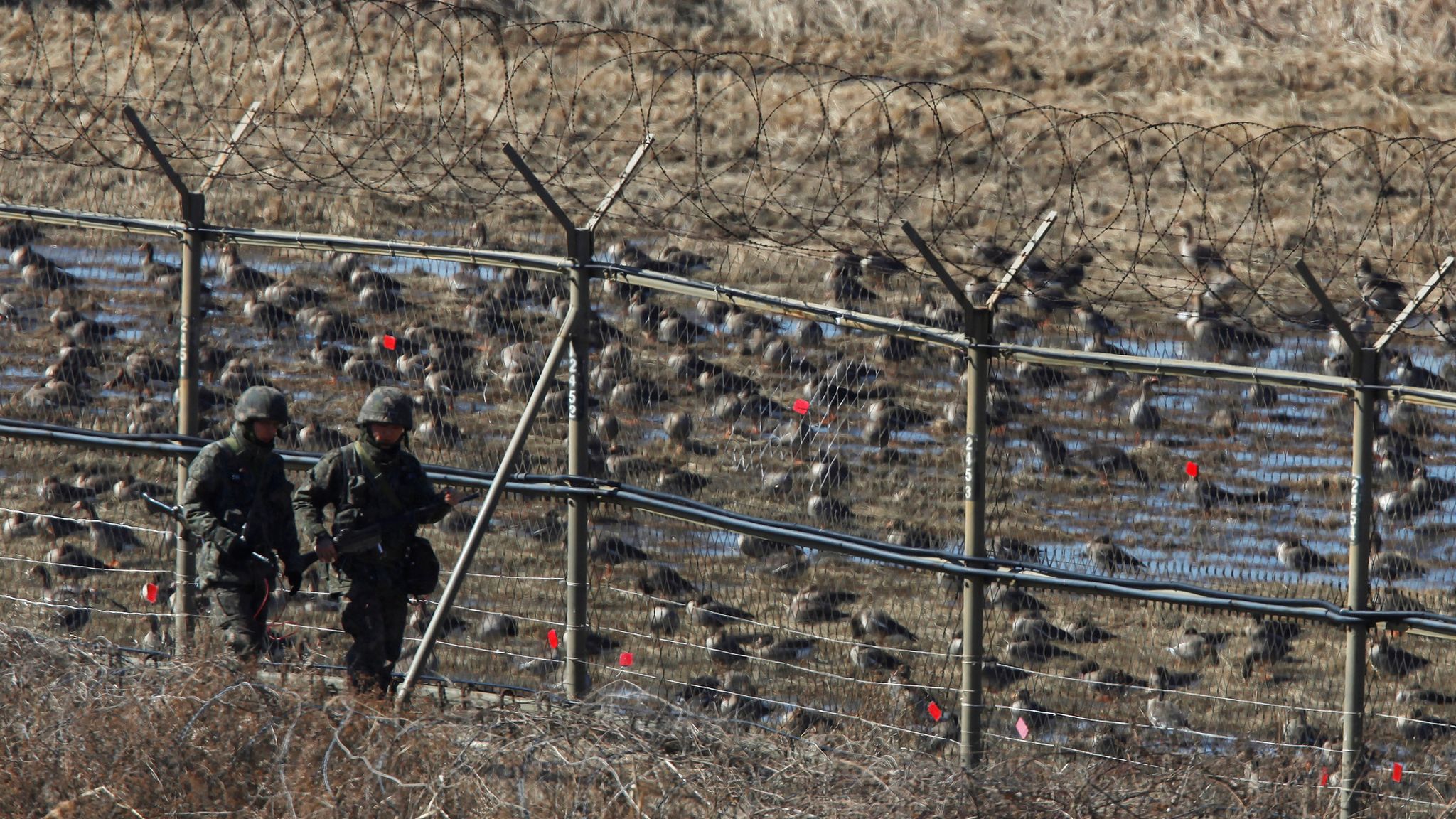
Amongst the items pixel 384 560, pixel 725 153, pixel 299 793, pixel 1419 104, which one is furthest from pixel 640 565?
pixel 1419 104

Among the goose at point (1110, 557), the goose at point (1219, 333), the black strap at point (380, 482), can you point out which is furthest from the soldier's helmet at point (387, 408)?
the goose at point (1219, 333)

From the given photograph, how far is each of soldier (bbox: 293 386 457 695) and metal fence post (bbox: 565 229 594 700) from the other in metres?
0.60

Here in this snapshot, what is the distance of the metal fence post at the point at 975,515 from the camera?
7.16 metres

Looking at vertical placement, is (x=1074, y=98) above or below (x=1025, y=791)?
above

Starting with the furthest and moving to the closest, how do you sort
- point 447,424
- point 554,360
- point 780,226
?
point 780,226 < point 447,424 < point 554,360

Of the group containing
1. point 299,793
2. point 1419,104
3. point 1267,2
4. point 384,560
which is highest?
point 1267,2

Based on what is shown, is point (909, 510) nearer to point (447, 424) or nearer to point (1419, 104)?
point (447, 424)

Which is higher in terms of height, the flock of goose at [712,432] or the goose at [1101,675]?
the flock of goose at [712,432]

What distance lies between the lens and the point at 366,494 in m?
7.94

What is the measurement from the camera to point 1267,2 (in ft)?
69.6

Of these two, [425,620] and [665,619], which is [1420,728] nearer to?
[665,619]

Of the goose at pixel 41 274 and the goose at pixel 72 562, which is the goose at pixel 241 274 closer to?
the goose at pixel 41 274

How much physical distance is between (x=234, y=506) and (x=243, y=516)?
6cm

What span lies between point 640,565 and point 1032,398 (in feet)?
6.50
